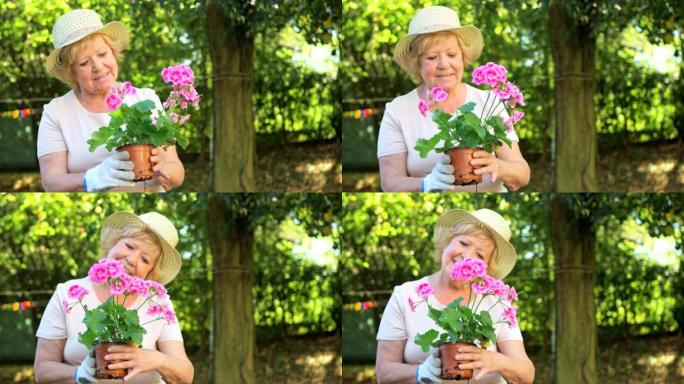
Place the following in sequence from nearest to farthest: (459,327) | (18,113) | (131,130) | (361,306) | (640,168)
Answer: (459,327) → (131,130) → (361,306) → (18,113) → (640,168)

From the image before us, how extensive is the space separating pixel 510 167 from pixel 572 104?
698 mm

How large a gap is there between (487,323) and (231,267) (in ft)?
4.20

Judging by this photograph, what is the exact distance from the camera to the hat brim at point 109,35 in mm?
6488

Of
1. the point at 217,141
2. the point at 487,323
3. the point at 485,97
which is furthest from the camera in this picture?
the point at 217,141

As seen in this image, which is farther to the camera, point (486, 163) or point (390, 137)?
point (390, 137)

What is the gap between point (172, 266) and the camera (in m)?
6.69

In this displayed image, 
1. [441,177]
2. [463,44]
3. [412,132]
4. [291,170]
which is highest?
[463,44]

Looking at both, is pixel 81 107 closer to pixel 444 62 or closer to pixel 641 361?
pixel 444 62

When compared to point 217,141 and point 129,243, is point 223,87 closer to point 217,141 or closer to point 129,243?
point 217,141

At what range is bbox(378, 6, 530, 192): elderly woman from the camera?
6617mm

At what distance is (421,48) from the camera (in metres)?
6.66

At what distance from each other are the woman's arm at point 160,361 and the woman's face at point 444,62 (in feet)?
4.80

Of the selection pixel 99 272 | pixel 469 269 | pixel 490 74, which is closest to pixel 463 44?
pixel 490 74

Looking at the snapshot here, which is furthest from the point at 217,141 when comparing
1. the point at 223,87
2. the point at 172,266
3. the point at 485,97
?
the point at 485,97
